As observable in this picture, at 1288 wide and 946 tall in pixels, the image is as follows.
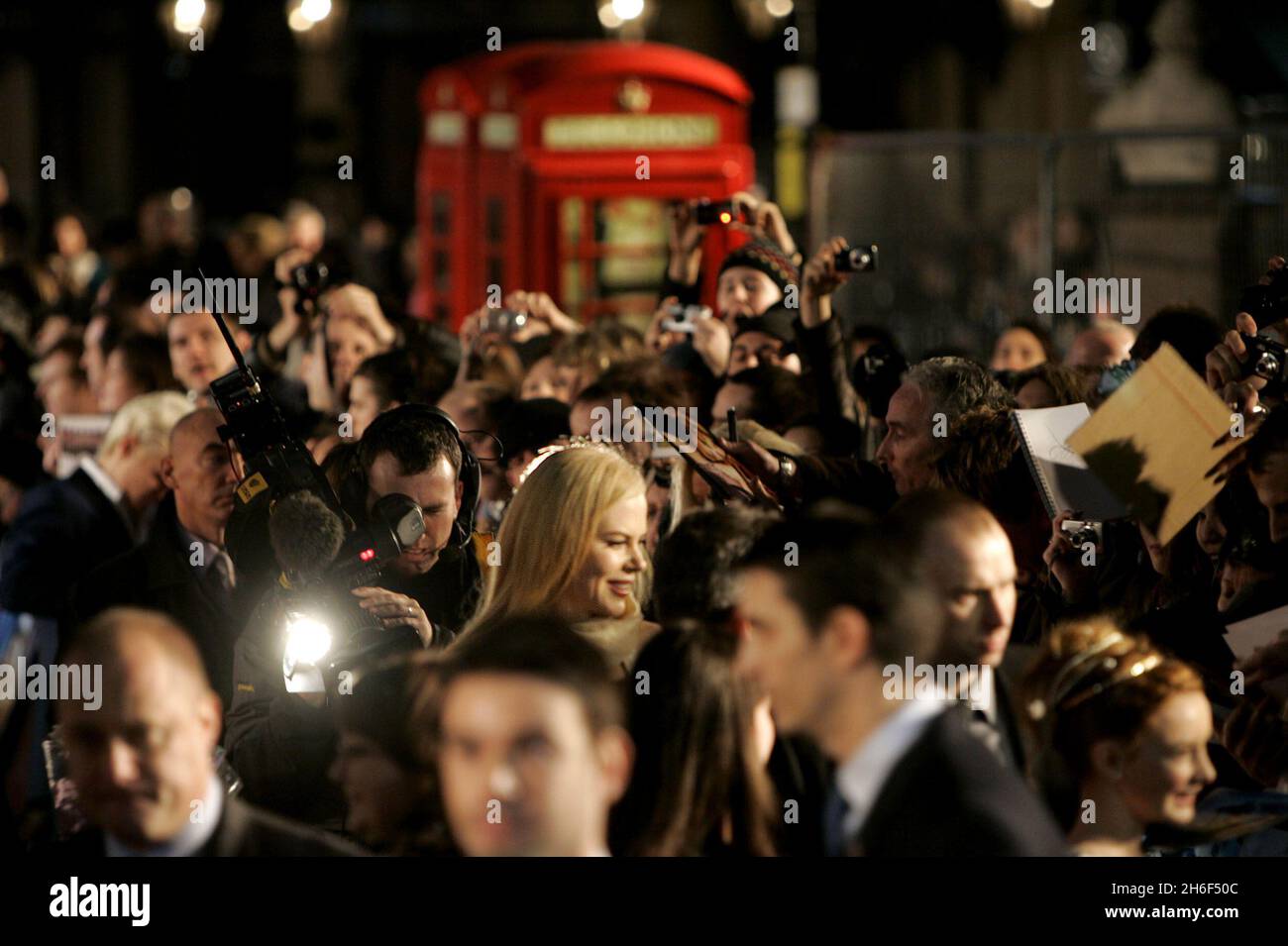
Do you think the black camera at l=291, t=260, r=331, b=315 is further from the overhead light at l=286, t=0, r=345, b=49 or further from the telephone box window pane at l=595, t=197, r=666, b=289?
the overhead light at l=286, t=0, r=345, b=49

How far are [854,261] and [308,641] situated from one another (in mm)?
2777

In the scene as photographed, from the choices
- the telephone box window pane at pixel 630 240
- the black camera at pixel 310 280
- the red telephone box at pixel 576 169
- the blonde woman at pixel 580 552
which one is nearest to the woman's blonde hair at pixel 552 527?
the blonde woman at pixel 580 552

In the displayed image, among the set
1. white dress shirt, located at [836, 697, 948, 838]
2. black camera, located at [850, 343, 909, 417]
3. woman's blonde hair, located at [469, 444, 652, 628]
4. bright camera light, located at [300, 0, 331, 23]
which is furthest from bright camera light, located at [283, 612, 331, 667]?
bright camera light, located at [300, 0, 331, 23]

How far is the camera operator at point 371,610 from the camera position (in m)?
4.39

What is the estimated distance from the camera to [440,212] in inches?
514

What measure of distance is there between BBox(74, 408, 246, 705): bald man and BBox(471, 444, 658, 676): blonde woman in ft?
3.93

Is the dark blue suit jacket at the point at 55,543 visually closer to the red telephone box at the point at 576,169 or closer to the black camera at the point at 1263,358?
the black camera at the point at 1263,358

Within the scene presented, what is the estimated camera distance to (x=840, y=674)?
297 centimetres

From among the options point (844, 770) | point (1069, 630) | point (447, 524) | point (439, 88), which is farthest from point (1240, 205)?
point (844, 770)

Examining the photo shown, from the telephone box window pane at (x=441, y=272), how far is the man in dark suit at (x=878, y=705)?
33.0 feet

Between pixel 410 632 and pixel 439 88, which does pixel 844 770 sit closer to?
pixel 410 632

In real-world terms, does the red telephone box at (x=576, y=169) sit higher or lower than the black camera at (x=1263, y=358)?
higher

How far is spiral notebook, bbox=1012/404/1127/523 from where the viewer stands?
470 centimetres
